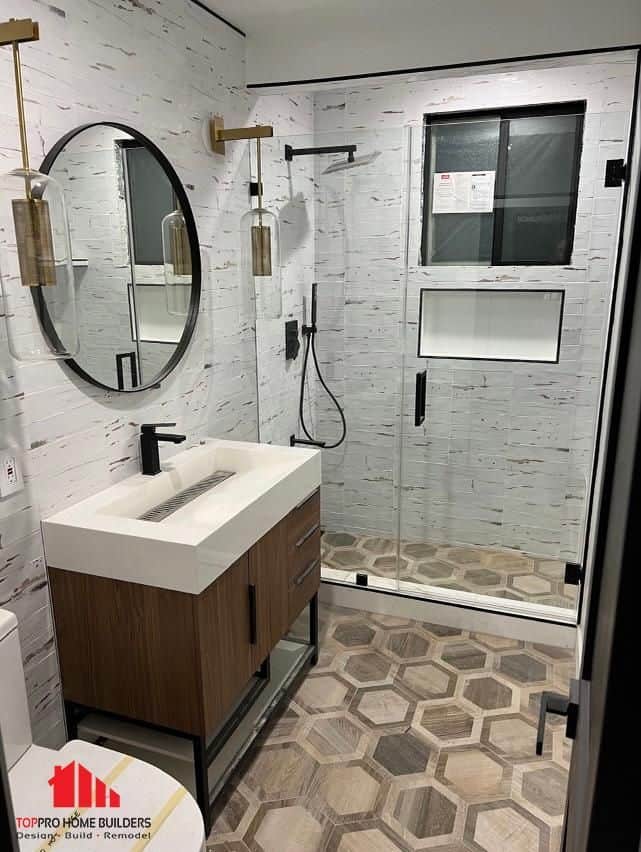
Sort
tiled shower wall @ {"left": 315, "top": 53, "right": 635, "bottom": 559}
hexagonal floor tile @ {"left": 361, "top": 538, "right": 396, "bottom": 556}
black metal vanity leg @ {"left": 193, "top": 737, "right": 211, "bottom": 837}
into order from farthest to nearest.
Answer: hexagonal floor tile @ {"left": 361, "top": 538, "right": 396, "bottom": 556} < tiled shower wall @ {"left": 315, "top": 53, "right": 635, "bottom": 559} < black metal vanity leg @ {"left": 193, "top": 737, "right": 211, "bottom": 837}

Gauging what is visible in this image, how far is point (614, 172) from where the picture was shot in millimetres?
2623

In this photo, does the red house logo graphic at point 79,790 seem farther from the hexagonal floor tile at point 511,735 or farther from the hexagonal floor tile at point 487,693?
the hexagonal floor tile at point 487,693

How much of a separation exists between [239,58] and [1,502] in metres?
2.08

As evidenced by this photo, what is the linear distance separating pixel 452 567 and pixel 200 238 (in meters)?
1.99

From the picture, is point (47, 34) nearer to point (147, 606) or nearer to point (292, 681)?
point (147, 606)

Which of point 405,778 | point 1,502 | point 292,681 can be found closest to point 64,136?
point 1,502

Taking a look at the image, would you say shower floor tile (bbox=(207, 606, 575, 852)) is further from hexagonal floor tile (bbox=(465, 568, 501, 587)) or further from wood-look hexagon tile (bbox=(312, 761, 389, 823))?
hexagonal floor tile (bbox=(465, 568, 501, 587))

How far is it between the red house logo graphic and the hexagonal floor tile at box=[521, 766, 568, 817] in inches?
52.1

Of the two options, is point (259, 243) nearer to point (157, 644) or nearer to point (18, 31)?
point (18, 31)

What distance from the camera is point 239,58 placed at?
2678 millimetres

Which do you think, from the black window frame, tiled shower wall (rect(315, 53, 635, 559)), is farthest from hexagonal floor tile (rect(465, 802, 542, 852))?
the black window frame

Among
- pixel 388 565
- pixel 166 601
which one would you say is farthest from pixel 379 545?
pixel 166 601

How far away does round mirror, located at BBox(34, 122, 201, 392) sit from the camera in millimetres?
1883

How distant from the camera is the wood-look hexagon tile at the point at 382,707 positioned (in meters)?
2.39
